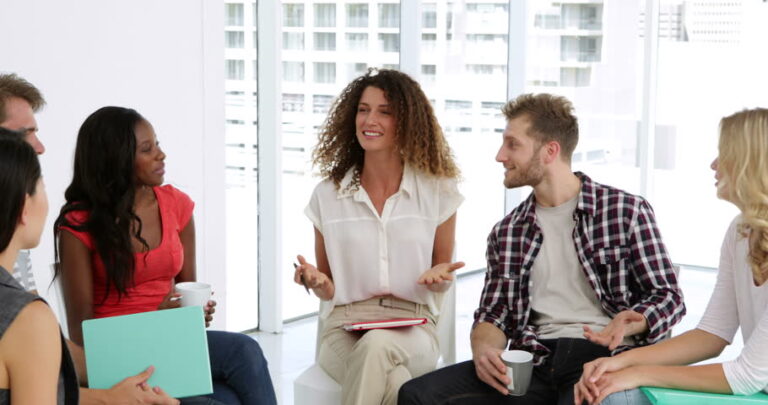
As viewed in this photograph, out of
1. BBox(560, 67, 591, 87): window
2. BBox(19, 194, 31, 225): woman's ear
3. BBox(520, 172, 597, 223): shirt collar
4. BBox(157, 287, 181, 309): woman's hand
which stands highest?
BBox(560, 67, 591, 87): window

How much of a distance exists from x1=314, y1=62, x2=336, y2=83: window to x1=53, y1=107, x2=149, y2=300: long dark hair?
241 centimetres

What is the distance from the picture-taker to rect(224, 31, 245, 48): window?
14.2 ft

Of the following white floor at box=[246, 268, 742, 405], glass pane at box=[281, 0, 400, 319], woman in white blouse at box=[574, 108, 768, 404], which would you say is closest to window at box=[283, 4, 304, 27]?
glass pane at box=[281, 0, 400, 319]

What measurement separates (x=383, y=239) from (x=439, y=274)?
26 centimetres

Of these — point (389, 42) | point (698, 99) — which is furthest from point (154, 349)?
point (698, 99)

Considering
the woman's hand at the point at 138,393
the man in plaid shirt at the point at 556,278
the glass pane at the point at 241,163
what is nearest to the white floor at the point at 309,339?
the glass pane at the point at 241,163

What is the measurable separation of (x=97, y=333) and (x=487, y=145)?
4323mm

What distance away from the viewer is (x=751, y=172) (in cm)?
196

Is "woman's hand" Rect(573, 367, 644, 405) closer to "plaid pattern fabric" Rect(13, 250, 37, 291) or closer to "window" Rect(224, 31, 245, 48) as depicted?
"plaid pattern fabric" Rect(13, 250, 37, 291)

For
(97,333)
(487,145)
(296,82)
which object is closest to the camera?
(97,333)

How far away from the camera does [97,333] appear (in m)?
2.01

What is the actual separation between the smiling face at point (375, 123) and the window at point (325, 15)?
1.84m

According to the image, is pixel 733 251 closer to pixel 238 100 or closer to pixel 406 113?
pixel 406 113

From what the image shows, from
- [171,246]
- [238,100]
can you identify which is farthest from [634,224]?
[238,100]
